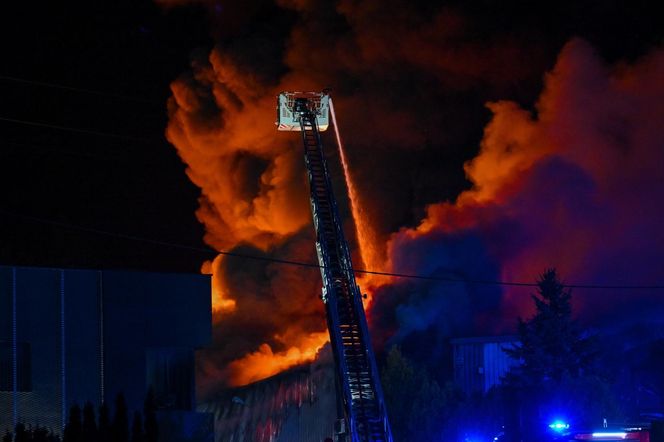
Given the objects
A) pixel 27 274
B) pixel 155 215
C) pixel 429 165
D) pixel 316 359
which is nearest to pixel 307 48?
pixel 429 165

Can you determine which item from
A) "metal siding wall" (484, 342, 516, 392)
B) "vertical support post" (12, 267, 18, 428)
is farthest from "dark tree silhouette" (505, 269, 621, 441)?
"vertical support post" (12, 267, 18, 428)

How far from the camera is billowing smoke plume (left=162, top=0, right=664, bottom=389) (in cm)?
4725

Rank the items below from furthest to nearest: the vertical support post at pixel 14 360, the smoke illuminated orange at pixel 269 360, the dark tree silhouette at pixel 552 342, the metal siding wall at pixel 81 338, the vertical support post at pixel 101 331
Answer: the smoke illuminated orange at pixel 269 360 < the dark tree silhouette at pixel 552 342 < the vertical support post at pixel 101 331 < the metal siding wall at pixel 81 338 < the vertical support post at pixel 14 360

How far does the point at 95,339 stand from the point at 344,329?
6.45m

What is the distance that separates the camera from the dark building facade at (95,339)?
29578mm

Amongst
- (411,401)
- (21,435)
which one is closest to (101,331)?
(21,435)

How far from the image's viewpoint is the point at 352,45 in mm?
52594

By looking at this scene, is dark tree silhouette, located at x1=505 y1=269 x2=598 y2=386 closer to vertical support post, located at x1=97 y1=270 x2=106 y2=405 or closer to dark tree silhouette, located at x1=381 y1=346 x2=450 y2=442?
dark tree silhouette, located at x1=381 y1=346 x2=450 y2=442

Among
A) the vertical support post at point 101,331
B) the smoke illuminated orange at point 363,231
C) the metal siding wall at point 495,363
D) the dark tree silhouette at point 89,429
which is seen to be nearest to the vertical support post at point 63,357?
the vertical support post at point 101,331

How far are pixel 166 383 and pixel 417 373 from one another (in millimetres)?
7814

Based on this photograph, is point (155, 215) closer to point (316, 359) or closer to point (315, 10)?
point (315, 10)

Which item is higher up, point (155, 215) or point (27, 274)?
point (155, 215)

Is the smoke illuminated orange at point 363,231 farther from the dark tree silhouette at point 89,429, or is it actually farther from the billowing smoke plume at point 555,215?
the dark tree silhouette at point 89,429

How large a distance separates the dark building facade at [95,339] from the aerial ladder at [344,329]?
11.3 feet
